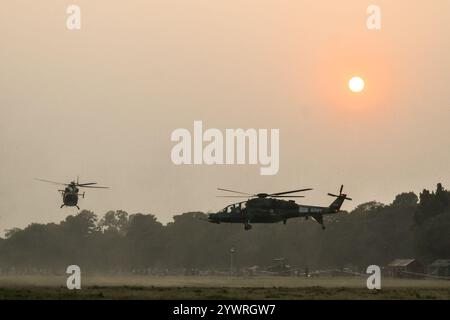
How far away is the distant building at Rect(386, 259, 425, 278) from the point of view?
155 metres

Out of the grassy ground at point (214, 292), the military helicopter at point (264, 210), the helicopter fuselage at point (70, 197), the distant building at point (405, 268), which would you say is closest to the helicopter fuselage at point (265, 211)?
the military helicopter at point (264, 210)

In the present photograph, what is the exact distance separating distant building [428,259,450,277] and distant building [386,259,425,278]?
1455mm

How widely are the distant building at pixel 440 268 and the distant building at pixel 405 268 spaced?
146cm

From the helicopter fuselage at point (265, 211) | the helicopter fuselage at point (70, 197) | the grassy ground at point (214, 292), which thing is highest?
the helicopter fuselage at point (70, 197)

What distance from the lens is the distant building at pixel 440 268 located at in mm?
153575

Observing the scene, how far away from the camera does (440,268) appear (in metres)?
157

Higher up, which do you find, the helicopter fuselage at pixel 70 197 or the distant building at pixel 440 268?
the helicopter fuselage at pixel 70 197

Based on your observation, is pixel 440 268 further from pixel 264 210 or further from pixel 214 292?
pixel 214 292

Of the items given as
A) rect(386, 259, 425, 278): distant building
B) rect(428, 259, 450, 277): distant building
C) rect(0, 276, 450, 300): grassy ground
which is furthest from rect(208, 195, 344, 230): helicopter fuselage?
rect(428, 259, 450, 277): distant building

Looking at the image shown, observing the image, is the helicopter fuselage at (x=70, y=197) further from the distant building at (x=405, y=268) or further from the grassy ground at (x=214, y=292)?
the distant building at (x=405, y=268)

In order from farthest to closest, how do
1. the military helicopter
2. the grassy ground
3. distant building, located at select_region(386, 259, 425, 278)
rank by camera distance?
distant building, located at select_region(386, 259, 425, 278) → the military helicopter → the grassy ground

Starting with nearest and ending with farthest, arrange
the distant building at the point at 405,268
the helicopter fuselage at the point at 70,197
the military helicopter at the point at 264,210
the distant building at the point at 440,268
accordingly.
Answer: the military helicopter at the point at 264,210, the helicopter fuselage at the point at 70,197, the distant building at the point at 440,268, the distant building at the point at 405,268

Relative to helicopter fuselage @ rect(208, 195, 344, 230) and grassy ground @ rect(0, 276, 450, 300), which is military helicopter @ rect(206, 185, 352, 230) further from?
grassy ground @ rect(0, 276, 450, 300)
